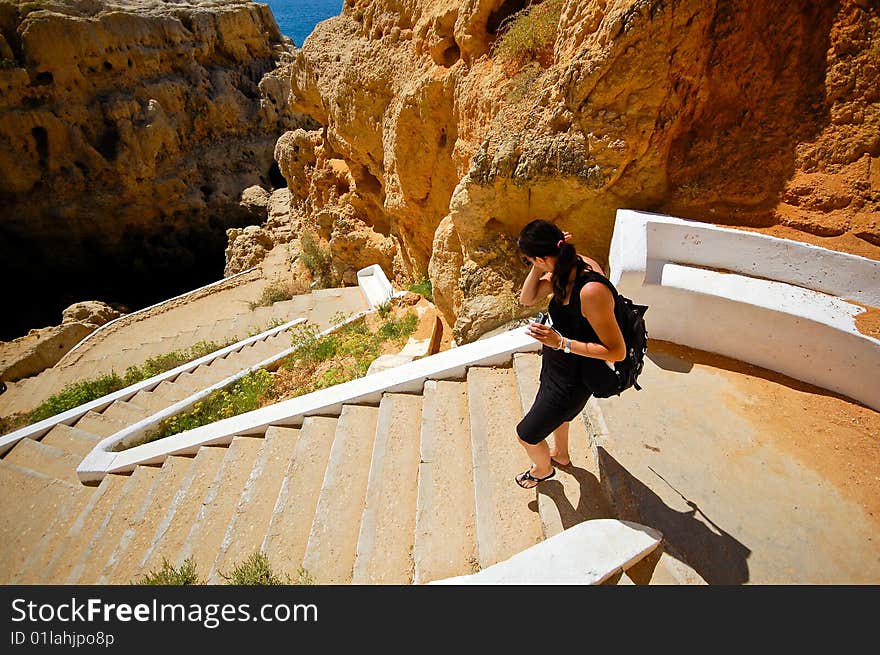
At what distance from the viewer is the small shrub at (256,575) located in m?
2.92

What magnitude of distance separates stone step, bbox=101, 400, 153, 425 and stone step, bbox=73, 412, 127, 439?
6 centimetres

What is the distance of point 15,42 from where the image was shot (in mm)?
15398

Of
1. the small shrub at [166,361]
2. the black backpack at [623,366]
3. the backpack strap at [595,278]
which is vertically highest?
the backpack strap at [595,278]

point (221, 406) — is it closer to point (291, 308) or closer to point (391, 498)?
point (391, 498)

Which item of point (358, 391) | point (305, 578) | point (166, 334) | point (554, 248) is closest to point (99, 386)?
point (166, 334)

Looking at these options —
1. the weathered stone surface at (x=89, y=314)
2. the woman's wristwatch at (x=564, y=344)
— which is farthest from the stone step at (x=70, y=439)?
the weathered stone surface at (x=89, y=314)

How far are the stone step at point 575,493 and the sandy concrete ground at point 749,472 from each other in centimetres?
12

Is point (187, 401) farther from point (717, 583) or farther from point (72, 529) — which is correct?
point (717, 583)

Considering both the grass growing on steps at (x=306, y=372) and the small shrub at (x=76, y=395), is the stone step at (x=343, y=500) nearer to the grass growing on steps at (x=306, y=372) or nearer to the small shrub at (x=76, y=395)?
the grass growing on steps at (x=306, y=372)

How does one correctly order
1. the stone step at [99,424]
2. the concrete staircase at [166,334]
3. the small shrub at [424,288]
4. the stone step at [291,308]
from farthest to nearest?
the stone step at [291,308]
the concrete staircase at [166,334]
the small shrub at [424,288]
the stone step at [99,424]

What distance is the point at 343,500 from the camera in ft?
11.0

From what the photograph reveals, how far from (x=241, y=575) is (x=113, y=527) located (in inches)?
95.6

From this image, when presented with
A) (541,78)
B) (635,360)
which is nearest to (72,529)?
(635,360)

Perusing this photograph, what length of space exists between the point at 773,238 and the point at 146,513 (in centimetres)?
624
